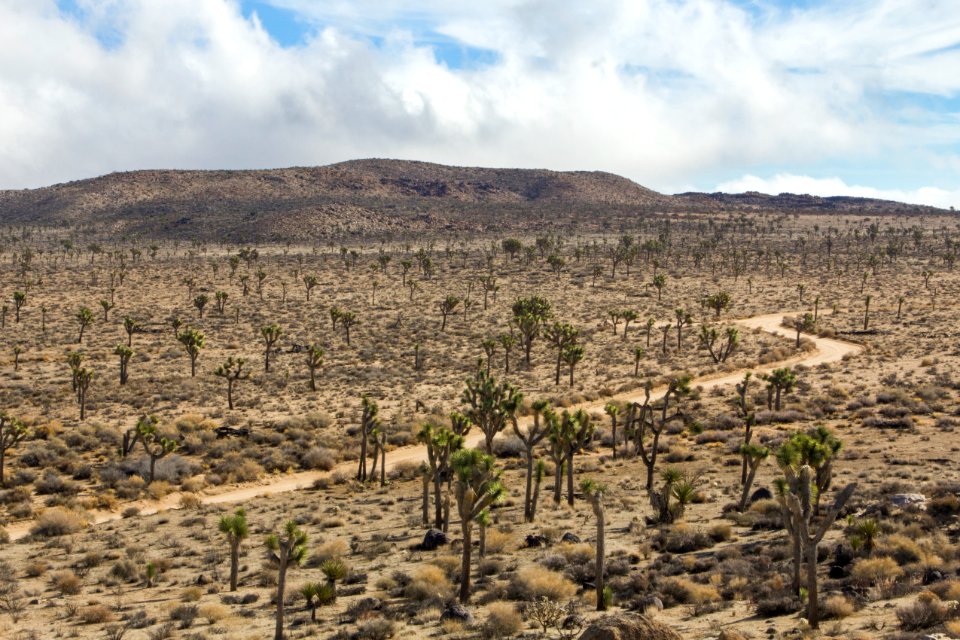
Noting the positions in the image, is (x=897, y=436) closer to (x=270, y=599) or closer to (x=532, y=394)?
(x=532, y=394)

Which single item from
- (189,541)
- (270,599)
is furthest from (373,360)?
(270,599)

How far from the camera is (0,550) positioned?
24.4 m

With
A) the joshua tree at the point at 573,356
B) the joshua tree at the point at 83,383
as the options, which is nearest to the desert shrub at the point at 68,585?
the joshua tree at the point at 83,383

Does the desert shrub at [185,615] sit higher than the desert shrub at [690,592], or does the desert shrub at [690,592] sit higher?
the desert shrub at [690,592]

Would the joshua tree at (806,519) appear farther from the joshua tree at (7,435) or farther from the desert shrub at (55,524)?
the joshua tree at (7,435)

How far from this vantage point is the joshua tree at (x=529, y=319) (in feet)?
205

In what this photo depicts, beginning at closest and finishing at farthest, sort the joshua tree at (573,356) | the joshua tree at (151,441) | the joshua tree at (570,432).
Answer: the joshua tree at (570,432), the joshua tree at (151,441), the joshua tree at (573,356)

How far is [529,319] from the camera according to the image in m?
62.7

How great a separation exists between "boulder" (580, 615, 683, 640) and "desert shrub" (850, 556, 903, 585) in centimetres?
701

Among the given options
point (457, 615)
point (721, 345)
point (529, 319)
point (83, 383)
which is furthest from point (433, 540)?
point (721, 345)

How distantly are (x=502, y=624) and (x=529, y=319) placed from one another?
47.3 m

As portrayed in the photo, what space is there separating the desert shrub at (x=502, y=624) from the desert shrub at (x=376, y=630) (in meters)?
2.17

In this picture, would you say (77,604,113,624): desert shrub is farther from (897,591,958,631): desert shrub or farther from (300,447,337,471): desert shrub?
(300,447,337,471): desert shrub

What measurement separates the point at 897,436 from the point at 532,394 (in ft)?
78.4
